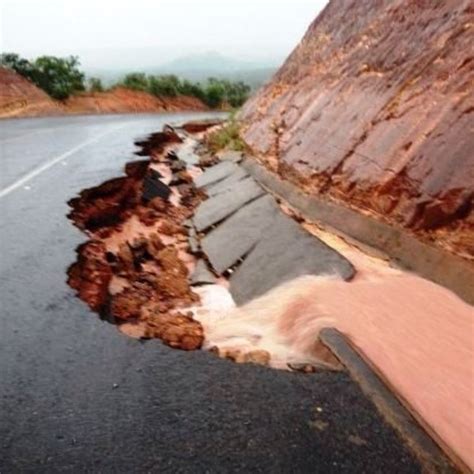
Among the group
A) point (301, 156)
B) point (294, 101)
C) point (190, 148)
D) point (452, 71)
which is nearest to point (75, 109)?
point (190, 148)

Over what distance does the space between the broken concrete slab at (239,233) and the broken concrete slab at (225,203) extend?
202 mm

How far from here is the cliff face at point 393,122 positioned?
14.5 feet

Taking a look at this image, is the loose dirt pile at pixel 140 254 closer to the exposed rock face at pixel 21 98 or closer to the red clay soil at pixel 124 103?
the exposed rock face at pixel 21 98

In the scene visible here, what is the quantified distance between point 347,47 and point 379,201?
4.43 metres

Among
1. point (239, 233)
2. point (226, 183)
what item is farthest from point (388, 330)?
point (226, 183)

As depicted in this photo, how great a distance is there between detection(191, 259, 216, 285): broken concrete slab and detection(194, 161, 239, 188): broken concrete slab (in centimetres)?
352

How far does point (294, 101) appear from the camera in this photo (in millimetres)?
9328

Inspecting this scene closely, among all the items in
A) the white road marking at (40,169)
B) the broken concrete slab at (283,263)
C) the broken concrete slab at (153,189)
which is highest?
the broken concrete slab at (283,263)

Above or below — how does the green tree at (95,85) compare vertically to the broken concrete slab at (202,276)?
below

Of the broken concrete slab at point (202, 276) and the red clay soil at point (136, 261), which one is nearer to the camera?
the red clay soil at point (136, 261)

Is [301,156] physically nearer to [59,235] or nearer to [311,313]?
[59,235]

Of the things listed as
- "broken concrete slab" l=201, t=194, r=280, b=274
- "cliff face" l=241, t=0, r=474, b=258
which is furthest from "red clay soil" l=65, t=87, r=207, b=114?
"broken concrete slab" l=201, t=194, r=280, b=274

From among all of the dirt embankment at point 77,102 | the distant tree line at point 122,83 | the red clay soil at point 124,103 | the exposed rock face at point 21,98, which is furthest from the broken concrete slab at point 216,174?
the distant tree line at point 122,83

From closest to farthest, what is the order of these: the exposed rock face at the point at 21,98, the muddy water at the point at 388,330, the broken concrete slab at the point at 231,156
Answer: the muddy water at the point at 388,330 → the broken concrete slab at the point at 231,156 → the exposed rock face at the point at 21,98
